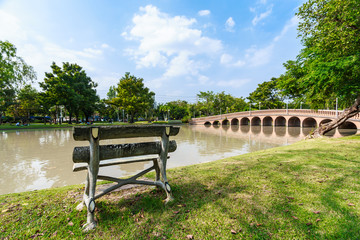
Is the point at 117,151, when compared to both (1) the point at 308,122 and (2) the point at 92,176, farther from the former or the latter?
(1) the point at 308,122

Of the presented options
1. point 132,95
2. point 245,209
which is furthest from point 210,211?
point 132,95

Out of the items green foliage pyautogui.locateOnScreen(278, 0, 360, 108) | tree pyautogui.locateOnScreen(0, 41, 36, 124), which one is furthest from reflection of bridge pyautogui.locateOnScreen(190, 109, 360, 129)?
tree pyautogui.locateOnScreen(0, 41, 36, 124)

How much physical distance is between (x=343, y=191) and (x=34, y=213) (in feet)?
14.3

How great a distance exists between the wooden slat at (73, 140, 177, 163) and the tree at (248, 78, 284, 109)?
41116mm

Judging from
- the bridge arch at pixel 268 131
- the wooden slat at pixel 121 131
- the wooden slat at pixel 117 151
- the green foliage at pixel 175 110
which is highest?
the green foliage at pixel 175 110

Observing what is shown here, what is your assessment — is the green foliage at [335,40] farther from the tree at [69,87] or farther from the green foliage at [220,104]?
the green foliage at [220,104]

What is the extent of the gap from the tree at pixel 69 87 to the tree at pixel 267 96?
36063 mm

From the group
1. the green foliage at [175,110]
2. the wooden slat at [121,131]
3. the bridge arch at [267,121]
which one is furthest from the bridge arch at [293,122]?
the wooden slat at [121,131]

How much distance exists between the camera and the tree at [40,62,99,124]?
2497cm

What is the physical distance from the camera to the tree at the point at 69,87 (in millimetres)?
24969

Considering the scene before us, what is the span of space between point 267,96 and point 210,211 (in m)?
43.6

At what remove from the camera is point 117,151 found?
2.22 meters

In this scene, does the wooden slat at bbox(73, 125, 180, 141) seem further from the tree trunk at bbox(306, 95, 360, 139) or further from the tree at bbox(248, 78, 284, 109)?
the tree at bbox(248, 78, 284, 109)

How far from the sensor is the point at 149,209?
7.30ft
